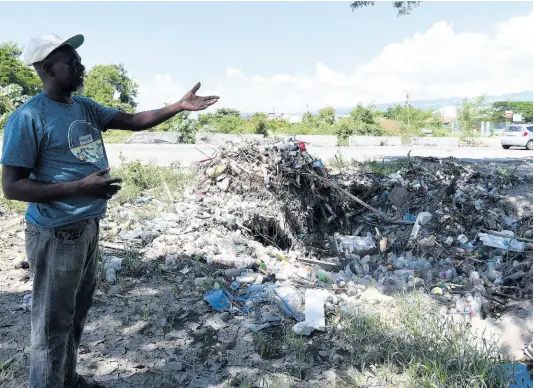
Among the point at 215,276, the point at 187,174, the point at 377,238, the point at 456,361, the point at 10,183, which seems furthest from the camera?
the point at 187,174

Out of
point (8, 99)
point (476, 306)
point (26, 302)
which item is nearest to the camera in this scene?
point (26, 302)

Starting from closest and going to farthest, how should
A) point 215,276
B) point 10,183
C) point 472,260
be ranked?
point 10,183, point 215,276, point 472,260

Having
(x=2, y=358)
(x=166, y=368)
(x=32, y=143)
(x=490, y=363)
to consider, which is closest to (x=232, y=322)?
(x=166, y=368)

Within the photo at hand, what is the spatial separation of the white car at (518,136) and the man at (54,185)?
1827 cm

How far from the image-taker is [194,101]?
2.54m

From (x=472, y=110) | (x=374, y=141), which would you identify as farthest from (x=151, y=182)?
(x=472, y=110)

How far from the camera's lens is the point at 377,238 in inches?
262

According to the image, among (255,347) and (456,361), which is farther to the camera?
(255,347)

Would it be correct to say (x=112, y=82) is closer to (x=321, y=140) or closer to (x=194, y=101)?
(x=321, y=140)

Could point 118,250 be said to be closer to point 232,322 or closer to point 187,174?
point 232,322

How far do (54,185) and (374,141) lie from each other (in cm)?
1859

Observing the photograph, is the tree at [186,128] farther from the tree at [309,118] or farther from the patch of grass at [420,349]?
the patch of grass at [420,349]

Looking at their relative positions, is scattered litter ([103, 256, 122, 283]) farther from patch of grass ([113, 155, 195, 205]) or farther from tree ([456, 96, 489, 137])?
tree ([456, 96, 489, 137])

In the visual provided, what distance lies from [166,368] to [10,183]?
1.52 meters
